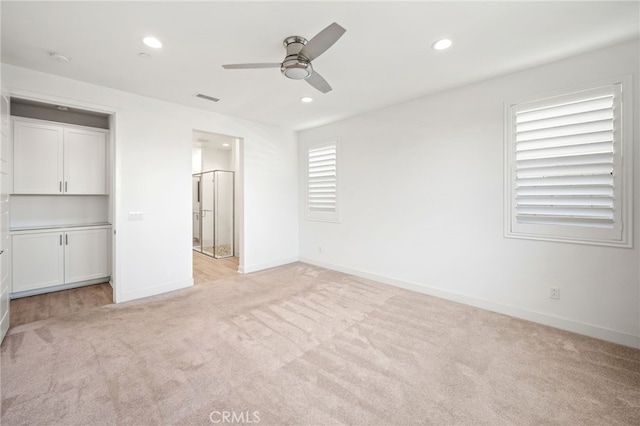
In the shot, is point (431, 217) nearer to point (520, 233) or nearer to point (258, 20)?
point (520, 233)

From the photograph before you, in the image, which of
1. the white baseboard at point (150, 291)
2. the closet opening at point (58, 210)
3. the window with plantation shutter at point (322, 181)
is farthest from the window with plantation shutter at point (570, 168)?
the closet opening at point (58, 210)

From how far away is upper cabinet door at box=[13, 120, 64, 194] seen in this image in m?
3.50

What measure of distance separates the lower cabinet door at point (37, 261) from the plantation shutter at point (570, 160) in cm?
583

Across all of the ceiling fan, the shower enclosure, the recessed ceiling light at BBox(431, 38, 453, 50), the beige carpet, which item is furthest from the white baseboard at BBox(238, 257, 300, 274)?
the recessed ceiling light at BBox(431, 38, 453, 50)

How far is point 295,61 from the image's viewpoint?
2143 mm

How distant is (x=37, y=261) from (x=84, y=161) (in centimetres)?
147

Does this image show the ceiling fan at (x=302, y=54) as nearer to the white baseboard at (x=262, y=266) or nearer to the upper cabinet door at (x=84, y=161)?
the upper cabinet door at (x=84, y=161)

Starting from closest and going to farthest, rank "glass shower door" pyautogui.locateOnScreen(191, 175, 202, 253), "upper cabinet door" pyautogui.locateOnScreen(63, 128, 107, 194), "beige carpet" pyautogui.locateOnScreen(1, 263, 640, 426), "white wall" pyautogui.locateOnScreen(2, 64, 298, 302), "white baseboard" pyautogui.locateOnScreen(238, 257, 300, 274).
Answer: "beige carpet" pyautogui.locateOnScreen(1, 263, 640, 426) → "white wall" pyautogui.locateOnScreen(2, 64, 298, 302) → "upper cabinet door" pyautogui.locateOnScreen(63, 128, 107, 194) → "white baseboard" pyautogui.locateOnScreen(238, 257, 300, 274) → "glass shower door" pyautogui.locateOnScreen(191, 175, 202, 253)

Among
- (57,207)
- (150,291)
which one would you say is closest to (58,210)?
(57,207)

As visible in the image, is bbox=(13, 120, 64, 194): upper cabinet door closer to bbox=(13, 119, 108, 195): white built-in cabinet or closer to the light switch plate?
bbox=(13, 119, 108, 195): white built-in cabinet

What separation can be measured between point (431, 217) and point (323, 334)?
82.0 inches

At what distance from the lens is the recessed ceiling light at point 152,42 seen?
232 cm

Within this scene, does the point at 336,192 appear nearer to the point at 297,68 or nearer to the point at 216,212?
the point at 297,68

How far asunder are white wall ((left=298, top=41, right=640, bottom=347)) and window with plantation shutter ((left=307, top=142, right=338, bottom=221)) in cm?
21
